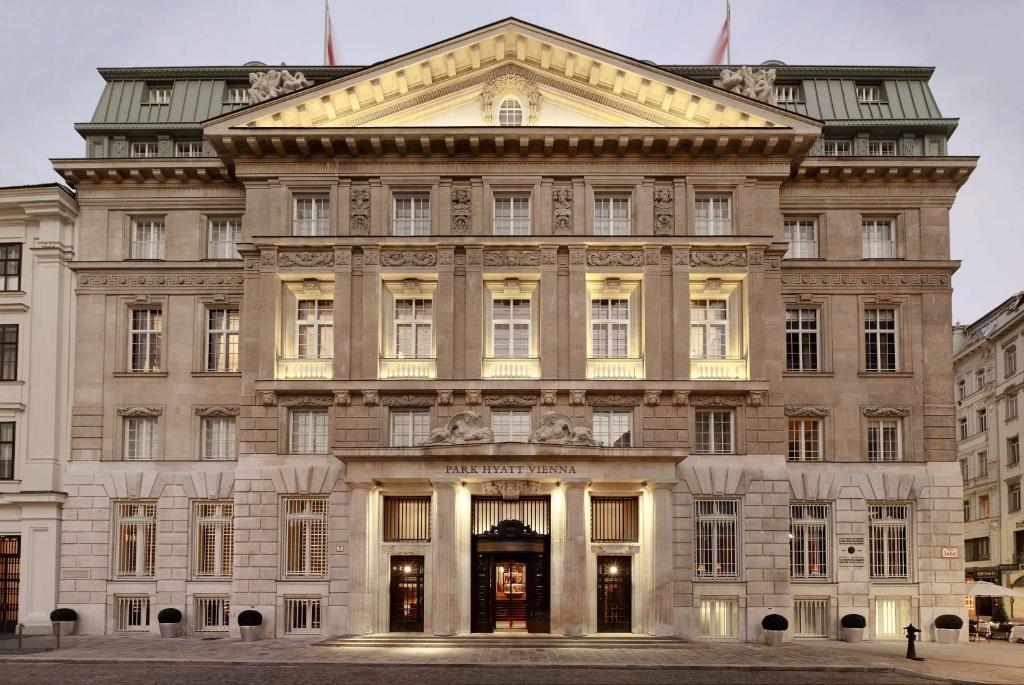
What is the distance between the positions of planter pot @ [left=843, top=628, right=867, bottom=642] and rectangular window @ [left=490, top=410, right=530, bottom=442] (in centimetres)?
1382

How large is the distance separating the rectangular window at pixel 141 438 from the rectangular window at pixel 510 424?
44.7ft

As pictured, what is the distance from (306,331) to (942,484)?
25.1 meters

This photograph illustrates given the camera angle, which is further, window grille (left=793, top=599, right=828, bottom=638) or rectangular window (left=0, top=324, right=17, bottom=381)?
rectangular window (left=0, top=324, right=17, bottom=381)

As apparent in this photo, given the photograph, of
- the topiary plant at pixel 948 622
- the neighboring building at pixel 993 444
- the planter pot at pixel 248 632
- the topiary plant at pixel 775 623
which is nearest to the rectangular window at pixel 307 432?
the planter pot at pixel 248 632

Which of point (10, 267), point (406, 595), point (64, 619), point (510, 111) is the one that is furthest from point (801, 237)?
point (10, 267)

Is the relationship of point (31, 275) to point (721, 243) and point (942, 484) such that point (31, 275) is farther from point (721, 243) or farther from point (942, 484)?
point (942, 484)

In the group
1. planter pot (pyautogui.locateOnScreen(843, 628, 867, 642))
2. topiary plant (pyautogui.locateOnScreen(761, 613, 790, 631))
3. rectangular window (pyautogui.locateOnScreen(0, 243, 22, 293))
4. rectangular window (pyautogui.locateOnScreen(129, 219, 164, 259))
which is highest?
rectangular window (pyautogui.locateOnScreen(129, 219, 164, 259))

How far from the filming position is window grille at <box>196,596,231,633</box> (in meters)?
43.1

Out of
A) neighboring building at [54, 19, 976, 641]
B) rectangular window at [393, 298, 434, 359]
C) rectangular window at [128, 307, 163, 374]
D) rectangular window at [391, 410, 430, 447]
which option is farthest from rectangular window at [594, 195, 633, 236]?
rectangular window at [128, 307, 163, 374]

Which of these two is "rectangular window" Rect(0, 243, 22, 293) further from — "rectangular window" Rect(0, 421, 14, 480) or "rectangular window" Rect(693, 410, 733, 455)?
"rectangular window" Rect(693, 410, 733, 455)

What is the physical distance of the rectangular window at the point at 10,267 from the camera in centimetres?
4594

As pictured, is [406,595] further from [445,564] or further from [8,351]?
[8,351]

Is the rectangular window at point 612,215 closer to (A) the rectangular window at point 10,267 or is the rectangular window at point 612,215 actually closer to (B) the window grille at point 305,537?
(B) the window grille at point 305,537

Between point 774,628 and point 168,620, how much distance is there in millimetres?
21900
